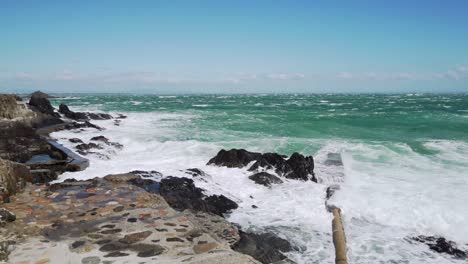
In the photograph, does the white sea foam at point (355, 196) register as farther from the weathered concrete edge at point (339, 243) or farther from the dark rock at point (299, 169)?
the weathered concrete edge at point (339, 243)

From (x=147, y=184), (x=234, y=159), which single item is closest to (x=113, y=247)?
(x=147, y=184)

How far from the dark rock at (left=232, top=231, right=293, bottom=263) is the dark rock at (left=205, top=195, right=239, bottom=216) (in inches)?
79.5

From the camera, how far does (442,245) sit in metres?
8.10

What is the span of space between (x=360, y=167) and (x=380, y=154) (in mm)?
3611

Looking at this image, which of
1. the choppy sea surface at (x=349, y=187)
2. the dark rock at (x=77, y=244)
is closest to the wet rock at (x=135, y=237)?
the dark rock at (x=77, y=244)

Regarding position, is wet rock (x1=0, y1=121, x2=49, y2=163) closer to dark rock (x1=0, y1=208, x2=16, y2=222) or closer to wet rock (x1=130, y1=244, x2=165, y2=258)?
dark rock (x1=0, y1=208, x2=16, y2=222)

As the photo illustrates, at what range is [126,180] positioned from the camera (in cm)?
897

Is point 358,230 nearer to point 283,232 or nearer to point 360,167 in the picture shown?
point 283,232

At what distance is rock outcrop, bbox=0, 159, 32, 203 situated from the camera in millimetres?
6668

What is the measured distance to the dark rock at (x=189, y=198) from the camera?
8.14 meters

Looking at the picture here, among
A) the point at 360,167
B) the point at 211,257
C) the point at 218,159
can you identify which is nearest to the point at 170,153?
the point at 218,159

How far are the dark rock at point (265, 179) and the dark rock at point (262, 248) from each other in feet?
16.4

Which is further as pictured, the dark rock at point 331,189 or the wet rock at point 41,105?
the wet rock at point 41,105

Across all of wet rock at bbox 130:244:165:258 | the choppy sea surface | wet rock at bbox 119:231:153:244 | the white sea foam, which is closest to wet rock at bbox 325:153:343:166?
the choppy sea surface
